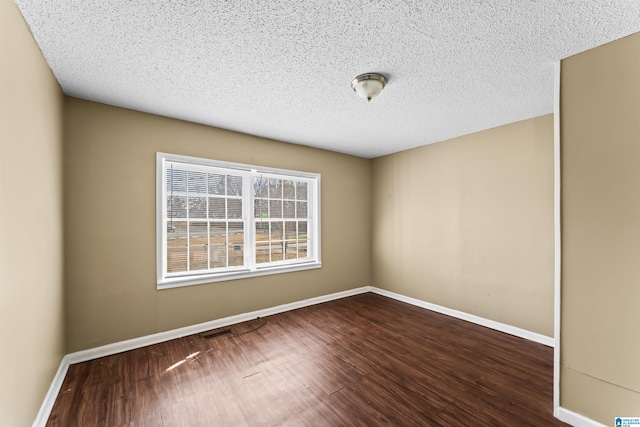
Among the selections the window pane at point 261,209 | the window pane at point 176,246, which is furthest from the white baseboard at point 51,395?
the window pane at point 261,209

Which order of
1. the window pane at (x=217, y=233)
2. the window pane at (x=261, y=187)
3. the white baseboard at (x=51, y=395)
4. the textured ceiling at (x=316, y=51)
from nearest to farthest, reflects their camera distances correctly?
1. the textured ceiling at (x=316, y=51)
2. the white baseboard at (x=51, y=395)
3. the window pane at (x=217, y=233)
4. the window pane at (x=261, y=187)

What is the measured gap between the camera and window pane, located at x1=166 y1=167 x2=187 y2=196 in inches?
122

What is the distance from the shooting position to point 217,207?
342cm

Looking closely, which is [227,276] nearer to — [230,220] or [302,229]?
[230,220]

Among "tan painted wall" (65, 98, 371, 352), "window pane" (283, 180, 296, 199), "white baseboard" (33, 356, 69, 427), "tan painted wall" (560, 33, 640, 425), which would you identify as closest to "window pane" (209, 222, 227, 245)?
"tan painted wall" (65, 98, 371, 352)

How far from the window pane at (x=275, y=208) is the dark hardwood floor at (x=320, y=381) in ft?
5.21

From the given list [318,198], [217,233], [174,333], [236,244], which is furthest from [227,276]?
[318,198]

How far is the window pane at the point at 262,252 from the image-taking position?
150 inches

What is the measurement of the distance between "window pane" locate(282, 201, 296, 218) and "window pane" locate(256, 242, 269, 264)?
0.56 meters

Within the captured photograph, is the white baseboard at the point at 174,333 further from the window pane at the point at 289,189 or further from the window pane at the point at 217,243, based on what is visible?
the window pane at the point at 289,189

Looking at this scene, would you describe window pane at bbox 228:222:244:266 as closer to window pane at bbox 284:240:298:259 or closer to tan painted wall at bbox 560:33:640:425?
window pane at bbox 284:240:298:259

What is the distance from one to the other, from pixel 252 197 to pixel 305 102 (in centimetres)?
159

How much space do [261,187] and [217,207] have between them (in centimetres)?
70

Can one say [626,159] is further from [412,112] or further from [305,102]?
[305,102]
